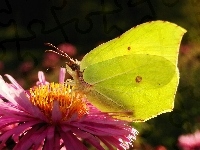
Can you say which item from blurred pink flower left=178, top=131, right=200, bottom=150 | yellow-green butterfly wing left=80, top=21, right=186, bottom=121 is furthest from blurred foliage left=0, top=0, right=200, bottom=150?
yellow-green butterfly wing left=80, top=21, right=186, bottom=121

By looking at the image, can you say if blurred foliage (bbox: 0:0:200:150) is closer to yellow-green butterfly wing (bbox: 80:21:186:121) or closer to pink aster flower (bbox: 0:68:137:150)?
yellow-green butterfly wing (bbox: 80:21:186:121)

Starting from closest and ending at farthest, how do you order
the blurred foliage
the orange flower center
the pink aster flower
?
the pink aster flower → the orange flower center → the blurred foliage

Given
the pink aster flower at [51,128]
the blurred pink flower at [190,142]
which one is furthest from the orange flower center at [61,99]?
the blurred pink flower at [190,142]

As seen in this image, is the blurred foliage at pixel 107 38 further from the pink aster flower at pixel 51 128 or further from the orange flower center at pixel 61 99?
the pink aster flower at pixel 51 128

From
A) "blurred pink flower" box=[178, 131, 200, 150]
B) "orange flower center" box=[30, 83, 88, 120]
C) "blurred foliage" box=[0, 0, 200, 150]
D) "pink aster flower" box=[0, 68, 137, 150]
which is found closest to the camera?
"pink aster flower" box=[0, 68, 137, 150]

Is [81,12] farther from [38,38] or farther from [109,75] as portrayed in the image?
[109,75]
